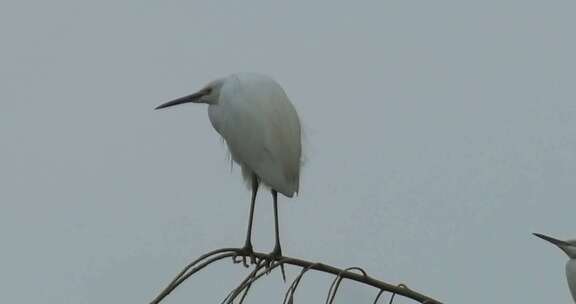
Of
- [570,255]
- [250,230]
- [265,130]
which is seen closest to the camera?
[265,130]

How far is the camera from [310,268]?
3430 millimetres

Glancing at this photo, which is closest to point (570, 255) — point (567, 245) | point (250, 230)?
point (567, 245)

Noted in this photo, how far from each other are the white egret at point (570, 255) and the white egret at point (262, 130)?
62.6 inches

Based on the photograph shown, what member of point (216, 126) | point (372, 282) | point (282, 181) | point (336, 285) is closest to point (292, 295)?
point (336, 285)

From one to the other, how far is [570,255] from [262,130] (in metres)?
2.18

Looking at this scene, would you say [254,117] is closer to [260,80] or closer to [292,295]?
[260,80]

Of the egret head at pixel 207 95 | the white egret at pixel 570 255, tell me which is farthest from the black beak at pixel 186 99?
the white egret at pixel 570 255

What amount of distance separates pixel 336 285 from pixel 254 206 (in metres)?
→ 1.81

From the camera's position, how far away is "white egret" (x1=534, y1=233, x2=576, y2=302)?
576 centimetres

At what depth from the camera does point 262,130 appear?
4613mm

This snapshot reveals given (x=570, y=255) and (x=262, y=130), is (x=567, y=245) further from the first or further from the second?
(x=262, y=130)

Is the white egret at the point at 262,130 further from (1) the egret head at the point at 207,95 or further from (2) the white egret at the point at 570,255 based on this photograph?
(2) the white egret at the point at 570,255

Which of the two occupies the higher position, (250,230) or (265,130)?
(265,130)

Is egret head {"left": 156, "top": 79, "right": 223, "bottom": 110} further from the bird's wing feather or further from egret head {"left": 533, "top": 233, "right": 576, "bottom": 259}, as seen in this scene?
egret head {"left": 533, "top": 233, "right": 576, "bottom": 259}
